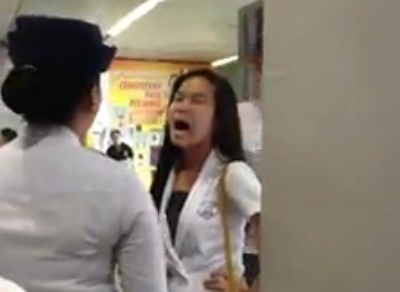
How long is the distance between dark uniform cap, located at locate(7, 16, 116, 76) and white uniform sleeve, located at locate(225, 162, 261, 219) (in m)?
0.63

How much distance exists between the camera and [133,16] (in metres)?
11.2

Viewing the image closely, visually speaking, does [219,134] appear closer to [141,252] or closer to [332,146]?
[141,252]

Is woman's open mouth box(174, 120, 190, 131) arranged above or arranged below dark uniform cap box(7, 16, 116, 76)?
below

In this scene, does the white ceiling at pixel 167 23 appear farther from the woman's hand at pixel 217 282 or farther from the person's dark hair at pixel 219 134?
the woman's hand at pixel 217 282

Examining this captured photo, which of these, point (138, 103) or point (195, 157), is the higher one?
point (195, 157)

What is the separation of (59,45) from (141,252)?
532mm

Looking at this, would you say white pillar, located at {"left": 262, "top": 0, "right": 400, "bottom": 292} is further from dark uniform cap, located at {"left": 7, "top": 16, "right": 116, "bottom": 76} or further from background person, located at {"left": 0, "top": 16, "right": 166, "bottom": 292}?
dark uniform cap, located at {"left": 7, "top": 16, "right": 116, "bottom": 76}

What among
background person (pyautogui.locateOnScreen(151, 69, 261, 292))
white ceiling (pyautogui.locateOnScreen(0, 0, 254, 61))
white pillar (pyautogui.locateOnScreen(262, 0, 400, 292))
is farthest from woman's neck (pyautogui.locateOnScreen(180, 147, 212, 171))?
white ceiling (pyautogui.locateOnScreen(0, 0, 254, 61))

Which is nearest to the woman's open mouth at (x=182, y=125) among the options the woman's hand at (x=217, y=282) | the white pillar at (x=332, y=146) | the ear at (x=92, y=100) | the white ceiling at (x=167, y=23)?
the woman's hand at (x=217, y=282)

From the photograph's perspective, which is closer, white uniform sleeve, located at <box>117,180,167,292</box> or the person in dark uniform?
white uniform sleeve, located at <box>117,180,167,292</box>

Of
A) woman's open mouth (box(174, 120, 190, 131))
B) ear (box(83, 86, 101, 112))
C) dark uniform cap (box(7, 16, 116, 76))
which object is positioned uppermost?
dark uniform cap (box(7, 16, 116, 76))

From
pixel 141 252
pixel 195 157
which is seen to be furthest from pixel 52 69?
pixel 195 157

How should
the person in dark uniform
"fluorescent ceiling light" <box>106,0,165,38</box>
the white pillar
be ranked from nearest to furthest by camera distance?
1. the white pillar
2. "fluorescent ceiling light" <box>106,0,165,38</box>
3. the person in dark uniform

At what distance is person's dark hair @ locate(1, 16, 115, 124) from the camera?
1989 mm
